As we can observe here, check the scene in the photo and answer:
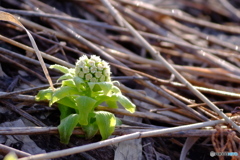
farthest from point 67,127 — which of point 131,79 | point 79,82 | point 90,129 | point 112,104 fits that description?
point 131,79

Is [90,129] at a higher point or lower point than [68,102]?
lower

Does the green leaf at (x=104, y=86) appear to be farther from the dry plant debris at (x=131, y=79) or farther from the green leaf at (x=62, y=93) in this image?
the dry plant debris at (x=131, y=79)

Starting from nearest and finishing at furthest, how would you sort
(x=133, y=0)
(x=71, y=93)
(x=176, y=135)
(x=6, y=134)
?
(x=6, y=134), (x=71, y=93), (x=176, y=135), (x=133, y=0)

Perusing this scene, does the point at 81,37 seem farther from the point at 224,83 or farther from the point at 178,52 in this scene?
the point at 224,83

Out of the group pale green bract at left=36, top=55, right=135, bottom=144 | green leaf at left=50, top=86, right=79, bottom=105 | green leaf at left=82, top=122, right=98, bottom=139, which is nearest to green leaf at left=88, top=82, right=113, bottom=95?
pale green bract at left=36, top=55, right=135, bottom=144

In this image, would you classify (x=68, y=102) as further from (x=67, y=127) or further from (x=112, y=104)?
(x=112, y=104)

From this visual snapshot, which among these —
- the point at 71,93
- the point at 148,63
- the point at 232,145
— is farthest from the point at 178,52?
the point at 71,93
